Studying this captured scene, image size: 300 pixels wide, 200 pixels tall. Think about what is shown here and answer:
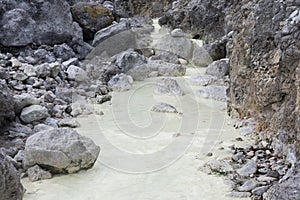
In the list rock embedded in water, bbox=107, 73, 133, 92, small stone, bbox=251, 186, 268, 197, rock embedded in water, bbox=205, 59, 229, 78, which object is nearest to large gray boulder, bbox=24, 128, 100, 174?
small stone, bbox=251, 186, 268, 197

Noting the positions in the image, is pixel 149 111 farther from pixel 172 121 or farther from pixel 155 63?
pixel 155 63

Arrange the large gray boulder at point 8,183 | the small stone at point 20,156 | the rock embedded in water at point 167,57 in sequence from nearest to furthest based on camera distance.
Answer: the large gray boulder at point 8,183 < the small stone at point 20,156 < the rock embedded in water at point 167,57

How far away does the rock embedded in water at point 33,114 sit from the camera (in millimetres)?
5629

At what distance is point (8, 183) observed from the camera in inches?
122

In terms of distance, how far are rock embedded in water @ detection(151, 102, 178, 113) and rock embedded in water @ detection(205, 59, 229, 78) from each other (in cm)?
234

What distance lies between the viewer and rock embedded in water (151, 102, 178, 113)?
6.27 meters

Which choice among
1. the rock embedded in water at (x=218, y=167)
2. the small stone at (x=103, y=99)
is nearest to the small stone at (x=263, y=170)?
the rock embedded in water at (x=218, y=167)

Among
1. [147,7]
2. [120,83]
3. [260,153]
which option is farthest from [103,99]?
[147,7]

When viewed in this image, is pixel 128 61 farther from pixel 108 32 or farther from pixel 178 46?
pixel 178 46

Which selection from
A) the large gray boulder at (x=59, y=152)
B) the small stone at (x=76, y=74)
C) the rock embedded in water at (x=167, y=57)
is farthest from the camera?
the rock embedded in water at (x=167, y=57)

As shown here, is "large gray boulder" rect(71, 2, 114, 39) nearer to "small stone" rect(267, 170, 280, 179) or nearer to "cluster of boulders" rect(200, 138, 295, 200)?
"cluster of boulders" rect(200, 138, 295, 200)

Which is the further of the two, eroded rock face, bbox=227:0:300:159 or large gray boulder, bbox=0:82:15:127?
large gray boulder, bbox=0:82:15:127

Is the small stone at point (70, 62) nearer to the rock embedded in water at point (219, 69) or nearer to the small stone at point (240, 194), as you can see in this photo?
the rock embedded in water at point (219, 69)

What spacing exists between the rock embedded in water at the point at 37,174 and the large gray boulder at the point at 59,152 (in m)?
0.06
